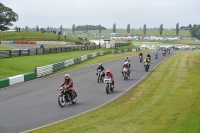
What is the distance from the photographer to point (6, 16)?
105 meters

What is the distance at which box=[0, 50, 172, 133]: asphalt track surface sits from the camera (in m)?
16.7

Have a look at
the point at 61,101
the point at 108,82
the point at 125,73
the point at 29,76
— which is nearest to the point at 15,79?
the point at 29,76

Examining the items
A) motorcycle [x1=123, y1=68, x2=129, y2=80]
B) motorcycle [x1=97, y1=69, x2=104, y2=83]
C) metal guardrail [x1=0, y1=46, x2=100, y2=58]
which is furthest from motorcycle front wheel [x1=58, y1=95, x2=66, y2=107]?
metal guardrail [x1=0, y1=46, x2=100, y2=58]

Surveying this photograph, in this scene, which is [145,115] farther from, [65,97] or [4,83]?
[4,83]

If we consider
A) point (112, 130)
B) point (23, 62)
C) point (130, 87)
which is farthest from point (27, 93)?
point (23, 62)

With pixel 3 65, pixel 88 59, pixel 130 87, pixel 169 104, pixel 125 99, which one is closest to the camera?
pixel 169 104

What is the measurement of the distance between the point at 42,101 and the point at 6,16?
285ft

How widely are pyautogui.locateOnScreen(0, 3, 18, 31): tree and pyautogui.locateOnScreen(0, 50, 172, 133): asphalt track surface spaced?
74.4 meters

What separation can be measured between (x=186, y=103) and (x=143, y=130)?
25.0 feet

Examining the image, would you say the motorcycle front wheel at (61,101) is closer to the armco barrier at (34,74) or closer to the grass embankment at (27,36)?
the armco barrier at (34,74)

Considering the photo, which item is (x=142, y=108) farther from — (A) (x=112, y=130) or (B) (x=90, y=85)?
(B) (x=90, y=85)

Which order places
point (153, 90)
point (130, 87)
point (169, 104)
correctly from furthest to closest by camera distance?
point (130, 87)
point (153, 90)
point (169, 104)

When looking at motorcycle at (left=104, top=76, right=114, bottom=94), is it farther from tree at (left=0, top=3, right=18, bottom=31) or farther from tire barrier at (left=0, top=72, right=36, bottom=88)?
tree at (left=0, top=3, right=18, bottom=31)

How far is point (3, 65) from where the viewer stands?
39.0m
